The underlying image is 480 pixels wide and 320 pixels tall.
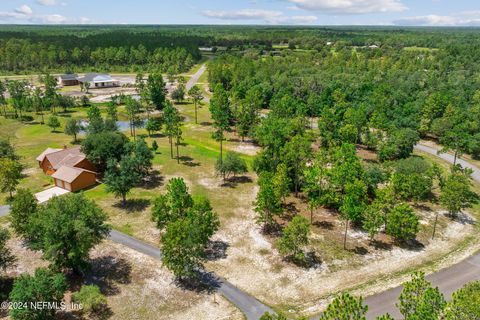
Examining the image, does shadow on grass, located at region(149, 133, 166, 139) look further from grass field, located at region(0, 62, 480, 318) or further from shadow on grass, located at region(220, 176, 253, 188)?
shadow on grass, located at region(220, 176, 253, 188)

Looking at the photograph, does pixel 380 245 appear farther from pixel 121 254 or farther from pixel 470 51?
pixel 470 51

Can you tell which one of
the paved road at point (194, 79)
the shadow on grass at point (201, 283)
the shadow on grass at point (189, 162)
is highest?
the paved road at point (194, 79)

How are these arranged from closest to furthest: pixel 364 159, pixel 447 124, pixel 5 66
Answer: pixel 364 159 → pixel 447 124 → pixel 5 66

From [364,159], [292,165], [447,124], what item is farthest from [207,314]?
[447,124]

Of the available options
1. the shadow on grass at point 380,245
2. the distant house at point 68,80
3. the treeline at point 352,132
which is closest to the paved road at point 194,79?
the treeline at point 352,132

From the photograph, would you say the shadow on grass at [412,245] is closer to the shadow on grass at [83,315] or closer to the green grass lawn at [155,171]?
the green grass lawn at [155,171]

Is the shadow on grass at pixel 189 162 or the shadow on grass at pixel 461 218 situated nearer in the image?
the shadow on grass at pixel 461 218

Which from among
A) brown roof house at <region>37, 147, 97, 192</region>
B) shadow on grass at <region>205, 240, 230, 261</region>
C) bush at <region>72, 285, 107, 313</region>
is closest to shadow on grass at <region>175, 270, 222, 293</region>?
shadow on grass at <region>205, 240, 230, 261</region>
